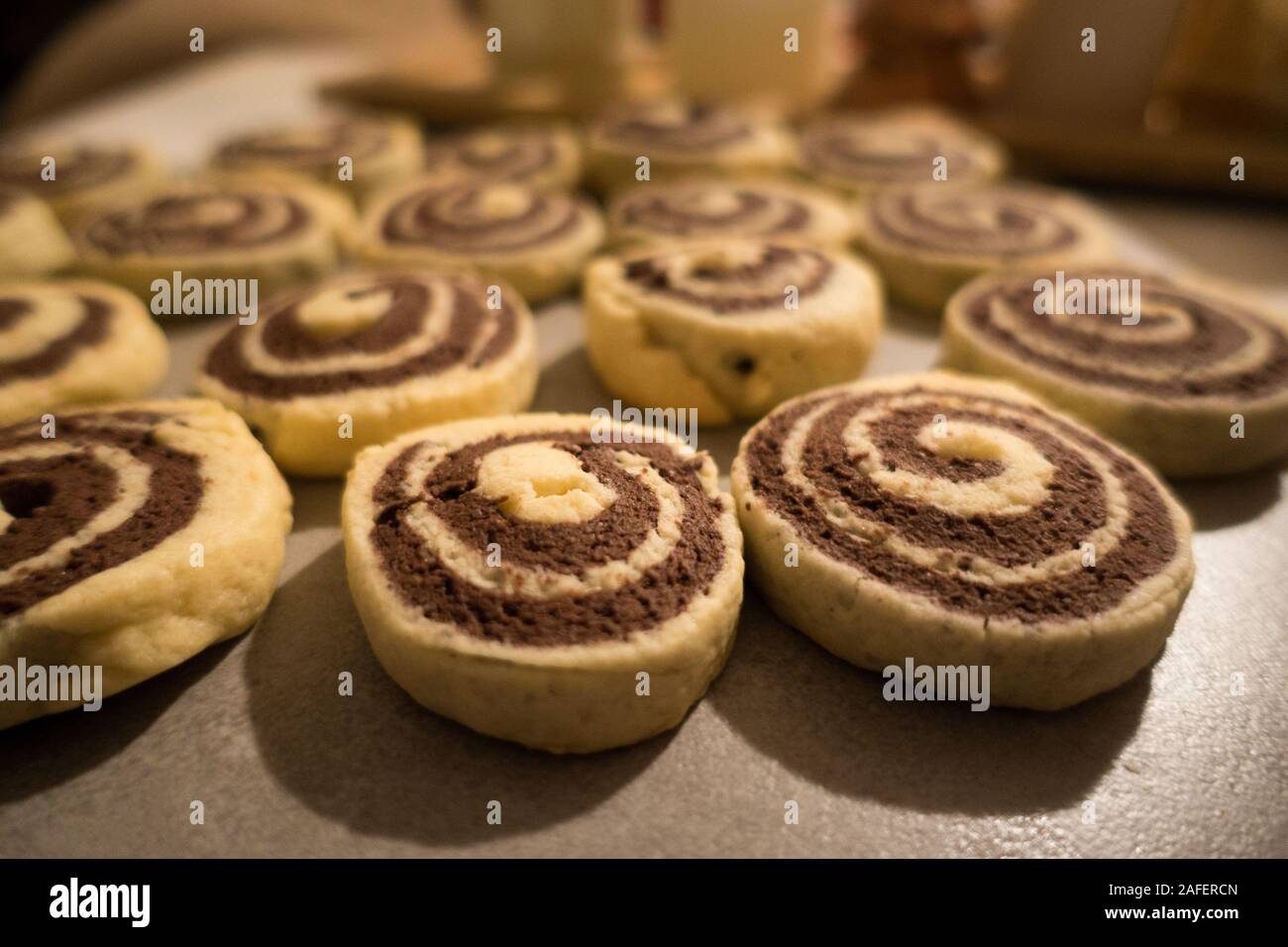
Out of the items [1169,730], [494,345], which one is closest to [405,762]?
[494,345]

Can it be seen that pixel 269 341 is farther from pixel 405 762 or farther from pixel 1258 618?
pixel 1258 618

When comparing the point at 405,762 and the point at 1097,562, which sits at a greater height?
the point at 1097,562

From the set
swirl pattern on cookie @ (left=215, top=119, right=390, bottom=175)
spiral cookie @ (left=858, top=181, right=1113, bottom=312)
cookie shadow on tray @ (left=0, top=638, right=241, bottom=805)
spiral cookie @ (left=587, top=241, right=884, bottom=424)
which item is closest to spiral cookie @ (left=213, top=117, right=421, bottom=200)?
swirl pattern on cookie @ (left=215, top=119, right=390, bottom=175)

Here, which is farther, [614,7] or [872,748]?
[614,7]
